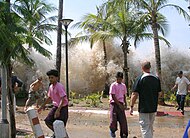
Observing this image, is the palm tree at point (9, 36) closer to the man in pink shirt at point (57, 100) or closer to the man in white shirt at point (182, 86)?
the man in pink shirt at point (57, 100)

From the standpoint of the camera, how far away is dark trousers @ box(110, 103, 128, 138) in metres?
8.01

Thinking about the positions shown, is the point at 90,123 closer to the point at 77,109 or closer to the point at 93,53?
the point at 77,109

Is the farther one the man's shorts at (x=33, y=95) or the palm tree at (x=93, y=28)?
the palm tree at (x=93, y=28)

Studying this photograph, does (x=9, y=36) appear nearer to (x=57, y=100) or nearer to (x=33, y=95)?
(x=57, y=100)

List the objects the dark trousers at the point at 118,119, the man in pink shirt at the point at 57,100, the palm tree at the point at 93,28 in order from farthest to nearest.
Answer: the palm tree at the point at 93,28 → the dark trousers at the point at 118,119 → the man in pink shirt at the point at 57,100

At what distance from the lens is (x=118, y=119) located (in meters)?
8.12

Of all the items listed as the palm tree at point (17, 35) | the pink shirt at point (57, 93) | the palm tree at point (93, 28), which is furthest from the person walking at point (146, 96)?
the palm tree at point (93, 28)

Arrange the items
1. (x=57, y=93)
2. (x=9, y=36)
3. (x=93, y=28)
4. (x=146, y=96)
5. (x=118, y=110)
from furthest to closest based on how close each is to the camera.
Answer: (x=93, y=28), (x=118, y=110), (x=57, y=93), (x=146, y=96), (x=9, y=36)

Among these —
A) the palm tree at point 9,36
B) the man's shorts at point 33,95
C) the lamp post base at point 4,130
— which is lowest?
the lamp post base at point 4,130

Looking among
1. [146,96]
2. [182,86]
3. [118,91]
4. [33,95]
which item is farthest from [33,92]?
[146,96]

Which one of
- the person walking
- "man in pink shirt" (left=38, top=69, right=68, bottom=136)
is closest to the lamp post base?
"man in pink shirt" (left=38, top=69, right=68, bottom=136)

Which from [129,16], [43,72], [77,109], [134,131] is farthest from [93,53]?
[134,131]

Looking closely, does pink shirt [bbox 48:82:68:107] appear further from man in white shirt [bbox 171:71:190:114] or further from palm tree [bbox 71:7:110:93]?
palm tree [bbox 71:7:110:93]

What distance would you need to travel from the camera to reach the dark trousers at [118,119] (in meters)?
8.01
